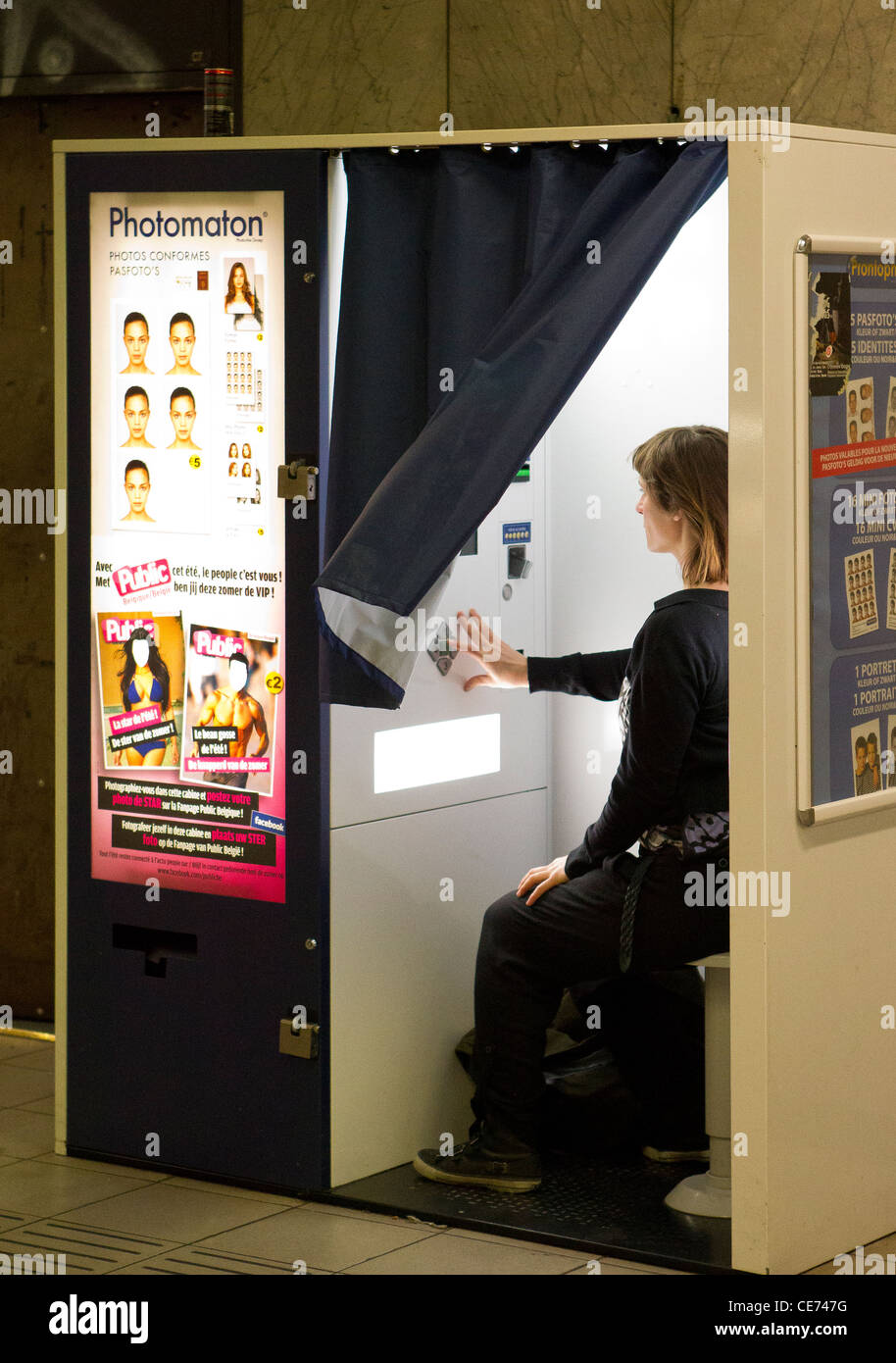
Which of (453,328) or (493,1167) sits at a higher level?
(453,328)

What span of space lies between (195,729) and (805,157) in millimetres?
1828

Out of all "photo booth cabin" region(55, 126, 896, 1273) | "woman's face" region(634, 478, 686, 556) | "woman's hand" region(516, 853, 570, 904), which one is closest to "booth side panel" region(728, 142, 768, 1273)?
"photo booth cabin" region(55, 126, 896, 1273)

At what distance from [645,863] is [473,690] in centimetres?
72

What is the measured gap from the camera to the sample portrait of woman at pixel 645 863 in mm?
3934

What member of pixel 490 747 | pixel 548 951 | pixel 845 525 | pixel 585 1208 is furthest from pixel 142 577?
pixel 585 1208

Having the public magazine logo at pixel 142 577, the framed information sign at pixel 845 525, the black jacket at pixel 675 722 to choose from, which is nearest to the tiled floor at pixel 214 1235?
the black jacket at pixel 675 722

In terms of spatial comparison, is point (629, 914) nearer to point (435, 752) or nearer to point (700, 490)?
point (435, 752)

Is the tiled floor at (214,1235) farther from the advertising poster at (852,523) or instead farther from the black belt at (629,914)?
the advertising poster at (852,523)

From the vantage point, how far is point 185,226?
4.21 meters

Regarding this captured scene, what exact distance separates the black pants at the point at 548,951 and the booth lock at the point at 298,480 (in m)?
1.01
